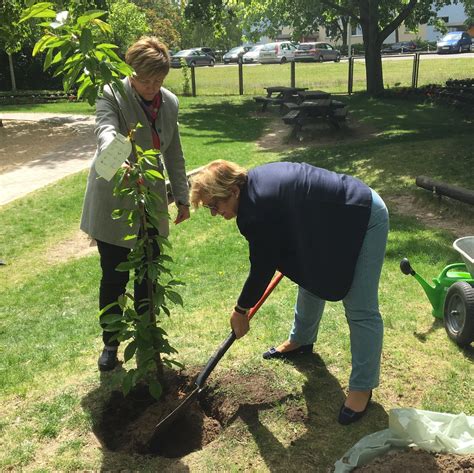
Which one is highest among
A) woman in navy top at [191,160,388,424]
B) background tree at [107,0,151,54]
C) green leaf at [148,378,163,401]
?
background tree at [107,0,151,54]

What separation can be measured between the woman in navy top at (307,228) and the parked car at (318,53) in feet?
123

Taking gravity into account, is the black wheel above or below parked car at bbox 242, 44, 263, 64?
Result: below

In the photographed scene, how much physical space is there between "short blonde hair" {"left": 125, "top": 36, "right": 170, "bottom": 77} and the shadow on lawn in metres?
1.80

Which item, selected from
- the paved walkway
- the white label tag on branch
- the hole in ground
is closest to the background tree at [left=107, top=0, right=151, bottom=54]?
the paved walkway

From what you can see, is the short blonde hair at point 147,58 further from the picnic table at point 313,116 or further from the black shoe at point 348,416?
the picnic table at point 313,116

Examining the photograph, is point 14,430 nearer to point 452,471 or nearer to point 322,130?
point 452,471

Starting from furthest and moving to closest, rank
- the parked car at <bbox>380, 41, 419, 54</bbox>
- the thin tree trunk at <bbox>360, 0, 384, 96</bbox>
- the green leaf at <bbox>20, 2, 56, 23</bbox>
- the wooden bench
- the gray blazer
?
the parked car at <bbox>380, 41, 419, 54</bbox> → the thin tree trunk at <bbox>360, 0, 384, 96</bbox> → the wooden bench → the gray blazer → the green leaf at <bbox>20, 2, 56, 23</bbox>

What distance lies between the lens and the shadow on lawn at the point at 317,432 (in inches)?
103

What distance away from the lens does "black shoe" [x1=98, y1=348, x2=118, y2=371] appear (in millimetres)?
3389

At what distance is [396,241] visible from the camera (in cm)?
535

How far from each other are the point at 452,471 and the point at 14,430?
7.09 feet

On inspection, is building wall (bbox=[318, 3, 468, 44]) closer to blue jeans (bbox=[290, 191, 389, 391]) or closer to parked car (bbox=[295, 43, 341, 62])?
parked car (bbox=[295, 43, 341, 62])

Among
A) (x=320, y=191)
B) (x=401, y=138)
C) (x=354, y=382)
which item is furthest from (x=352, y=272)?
(x=401, y=138)

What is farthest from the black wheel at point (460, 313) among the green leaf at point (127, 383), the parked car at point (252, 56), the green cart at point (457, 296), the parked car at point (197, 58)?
the parked car at point (197, 58)
